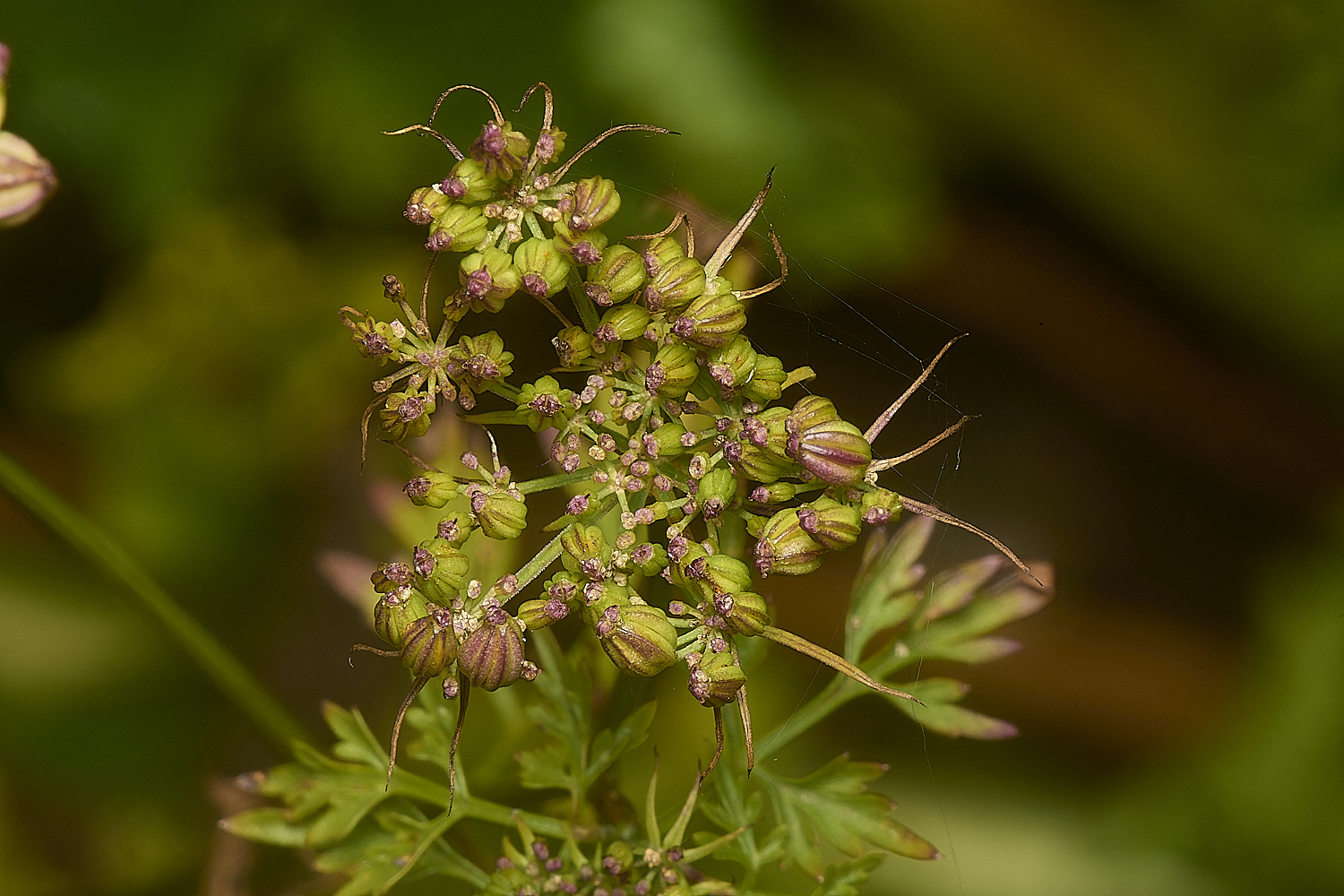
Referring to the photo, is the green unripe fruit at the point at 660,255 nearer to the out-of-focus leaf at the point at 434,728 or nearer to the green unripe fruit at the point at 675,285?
the green unripe fruit at the point at 675,285

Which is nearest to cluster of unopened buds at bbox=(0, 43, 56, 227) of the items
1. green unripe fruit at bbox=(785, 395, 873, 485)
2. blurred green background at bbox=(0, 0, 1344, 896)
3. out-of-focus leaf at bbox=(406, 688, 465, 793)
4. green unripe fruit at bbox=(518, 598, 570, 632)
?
blurred green background at bbox=(0, 0, 1344, 896)

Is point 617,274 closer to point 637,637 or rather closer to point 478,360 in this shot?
point 478,360

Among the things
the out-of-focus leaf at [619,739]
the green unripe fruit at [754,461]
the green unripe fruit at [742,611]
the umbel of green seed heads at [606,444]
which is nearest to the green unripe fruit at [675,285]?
the umbel of green seed heads at [606,444]

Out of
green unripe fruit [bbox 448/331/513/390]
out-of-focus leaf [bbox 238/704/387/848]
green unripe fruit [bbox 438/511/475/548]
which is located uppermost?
green unripe fruit [bbox 448/331/513/390]

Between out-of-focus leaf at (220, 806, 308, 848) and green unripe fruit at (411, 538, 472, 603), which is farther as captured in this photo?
out-of-focus leaf at (220, 806, 308, 848)

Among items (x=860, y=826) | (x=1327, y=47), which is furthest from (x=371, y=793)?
(x=1327, y=47)

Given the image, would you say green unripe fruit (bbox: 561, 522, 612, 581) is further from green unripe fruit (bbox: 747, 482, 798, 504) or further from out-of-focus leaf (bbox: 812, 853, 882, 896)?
out-of-focus leaf (bbox: 812, 853, 882, 896)

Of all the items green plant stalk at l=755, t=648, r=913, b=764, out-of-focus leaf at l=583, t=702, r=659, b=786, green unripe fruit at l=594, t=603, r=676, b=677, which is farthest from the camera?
green plant stalk at l=755, t=648, r=913, b=764

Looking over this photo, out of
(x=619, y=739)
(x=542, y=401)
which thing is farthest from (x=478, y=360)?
(x=619, y=739)
